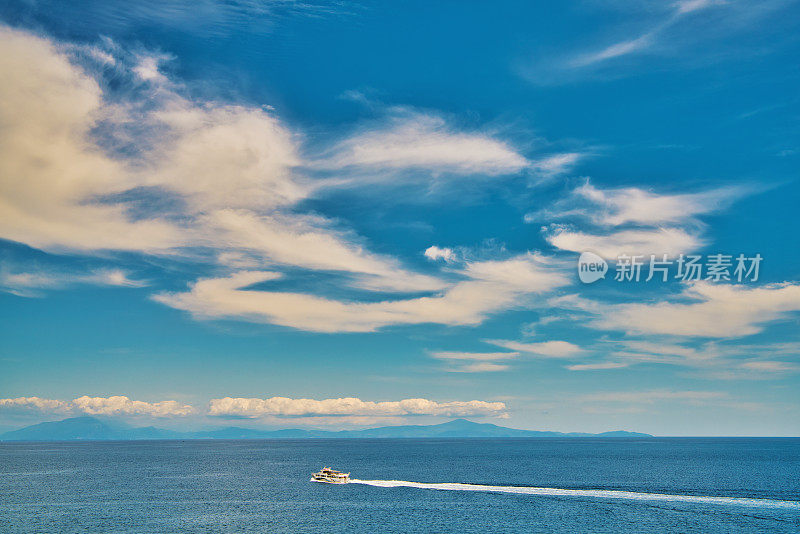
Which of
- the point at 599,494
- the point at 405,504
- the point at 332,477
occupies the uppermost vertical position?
the point at 599,494

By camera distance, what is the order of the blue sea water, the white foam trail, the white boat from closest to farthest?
1. the blue sea water
2. the white foam trail
3. the white boat

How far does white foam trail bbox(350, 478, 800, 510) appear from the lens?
357ft

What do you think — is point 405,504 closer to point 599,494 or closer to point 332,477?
point 599,494

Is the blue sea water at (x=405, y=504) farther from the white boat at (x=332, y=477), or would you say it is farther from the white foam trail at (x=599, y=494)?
the white boat at (x=332, y=477)

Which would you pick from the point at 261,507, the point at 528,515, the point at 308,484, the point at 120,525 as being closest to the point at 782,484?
the point at 528,515

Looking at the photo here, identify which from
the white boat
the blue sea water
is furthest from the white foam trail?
the white boat

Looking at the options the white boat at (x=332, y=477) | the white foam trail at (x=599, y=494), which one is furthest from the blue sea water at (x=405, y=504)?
the white boat at (x=332, y=477)

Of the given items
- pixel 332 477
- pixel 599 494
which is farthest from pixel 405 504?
pixel 332 477

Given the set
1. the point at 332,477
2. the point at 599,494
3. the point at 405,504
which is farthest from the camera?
the point at 332,477

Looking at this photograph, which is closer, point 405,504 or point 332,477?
point 405,504

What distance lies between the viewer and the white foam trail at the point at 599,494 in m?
109

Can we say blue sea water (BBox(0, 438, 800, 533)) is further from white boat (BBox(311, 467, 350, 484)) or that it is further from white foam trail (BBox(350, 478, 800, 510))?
white boat (BBox(311, 467, 350, 484))

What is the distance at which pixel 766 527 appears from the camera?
85.5 meters

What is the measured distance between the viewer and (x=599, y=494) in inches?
4749
